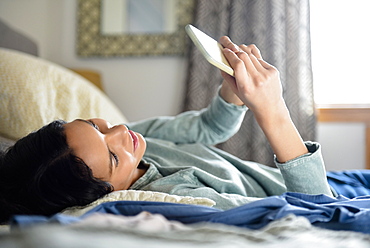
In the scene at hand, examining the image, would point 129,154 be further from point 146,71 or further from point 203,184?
point 146,71

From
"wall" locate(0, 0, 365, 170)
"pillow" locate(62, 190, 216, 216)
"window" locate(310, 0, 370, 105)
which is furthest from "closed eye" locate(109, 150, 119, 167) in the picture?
"window" locate(310, 0, 370, 105)

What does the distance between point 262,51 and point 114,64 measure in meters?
1.05

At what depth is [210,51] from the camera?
836 mm

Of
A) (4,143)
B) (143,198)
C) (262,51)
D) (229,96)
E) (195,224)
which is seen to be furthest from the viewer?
(262,51)

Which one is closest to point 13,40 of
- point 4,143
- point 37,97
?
point 37,97

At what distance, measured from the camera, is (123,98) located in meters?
2.86

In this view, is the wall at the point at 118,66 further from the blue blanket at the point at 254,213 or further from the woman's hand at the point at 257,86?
the blue blanket at the point at 254,213

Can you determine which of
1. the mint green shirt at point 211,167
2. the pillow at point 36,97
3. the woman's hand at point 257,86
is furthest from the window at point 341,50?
the woman's hand at point 257,86

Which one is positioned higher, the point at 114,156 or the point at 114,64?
the point at 114,64

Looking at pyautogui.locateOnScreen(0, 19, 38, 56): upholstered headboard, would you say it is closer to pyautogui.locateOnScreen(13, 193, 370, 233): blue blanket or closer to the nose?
the nose

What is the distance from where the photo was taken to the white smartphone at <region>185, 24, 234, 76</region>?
0.80 meters

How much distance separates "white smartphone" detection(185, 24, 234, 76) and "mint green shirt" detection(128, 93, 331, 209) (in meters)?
0.23

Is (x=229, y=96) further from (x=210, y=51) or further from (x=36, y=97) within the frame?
(x=36, y=97)

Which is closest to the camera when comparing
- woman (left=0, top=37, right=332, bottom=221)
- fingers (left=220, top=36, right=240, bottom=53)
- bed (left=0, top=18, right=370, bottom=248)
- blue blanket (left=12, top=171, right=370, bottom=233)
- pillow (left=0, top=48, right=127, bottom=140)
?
bed (left=0, top=18, right=370, bottom=248)
